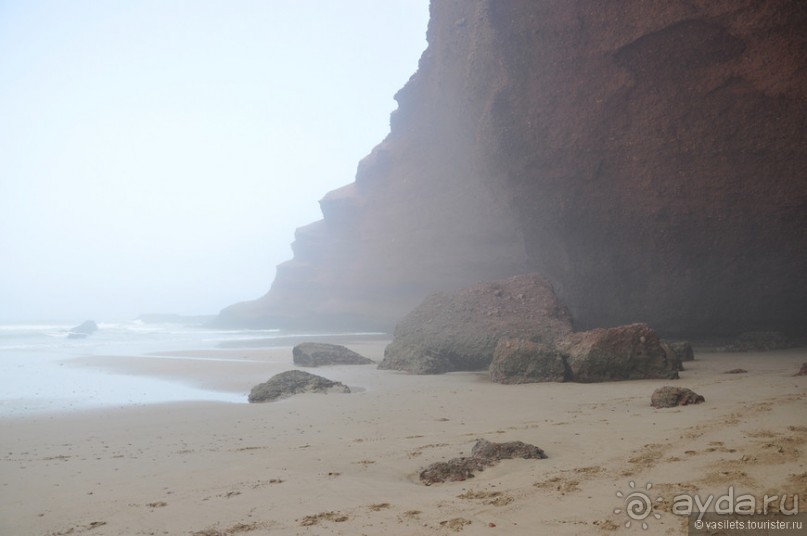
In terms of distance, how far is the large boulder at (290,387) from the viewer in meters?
8.47

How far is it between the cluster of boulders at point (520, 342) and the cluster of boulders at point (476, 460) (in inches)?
196

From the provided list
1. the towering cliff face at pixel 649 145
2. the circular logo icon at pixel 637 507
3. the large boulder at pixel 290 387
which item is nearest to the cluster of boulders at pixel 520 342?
the large boulder at pixel 290 387

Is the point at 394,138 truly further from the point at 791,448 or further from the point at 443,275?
the point at 791,448

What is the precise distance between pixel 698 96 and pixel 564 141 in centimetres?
292

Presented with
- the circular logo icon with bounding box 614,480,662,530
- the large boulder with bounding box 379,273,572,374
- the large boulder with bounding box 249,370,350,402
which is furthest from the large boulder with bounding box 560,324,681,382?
the circular logo icon with bounding box 614,480,662,530

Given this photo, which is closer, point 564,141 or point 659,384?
point 659,384

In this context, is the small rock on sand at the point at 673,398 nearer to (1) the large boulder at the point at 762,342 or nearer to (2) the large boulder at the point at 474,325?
(2) the large boulder at the point at 474,325

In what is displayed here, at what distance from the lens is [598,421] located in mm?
5613

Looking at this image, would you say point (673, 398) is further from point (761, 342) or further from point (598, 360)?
point (761, 342)

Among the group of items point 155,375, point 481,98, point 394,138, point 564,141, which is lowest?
point 155,375

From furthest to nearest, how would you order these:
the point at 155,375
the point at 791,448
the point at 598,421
A: 1. the point at 155,375
2. the point at 598,421
3. the point at 791,448

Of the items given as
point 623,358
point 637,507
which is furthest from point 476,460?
point 623,358

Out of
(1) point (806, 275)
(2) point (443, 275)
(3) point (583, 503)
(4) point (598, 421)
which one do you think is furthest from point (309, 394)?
(2) point (443, 275)

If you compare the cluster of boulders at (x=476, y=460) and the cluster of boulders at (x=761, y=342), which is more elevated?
the cluster of boulders at (x=476, y=460)
